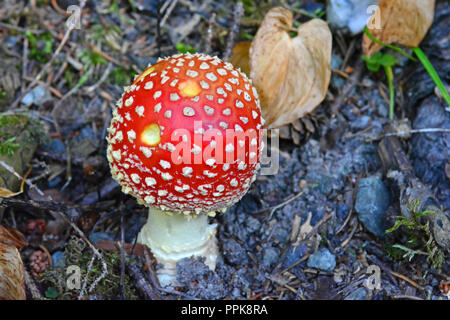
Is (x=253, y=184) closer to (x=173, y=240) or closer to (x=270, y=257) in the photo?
(x=270, y=257)

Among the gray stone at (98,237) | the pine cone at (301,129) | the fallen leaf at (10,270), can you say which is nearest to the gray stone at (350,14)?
the pine cone at (301,129)

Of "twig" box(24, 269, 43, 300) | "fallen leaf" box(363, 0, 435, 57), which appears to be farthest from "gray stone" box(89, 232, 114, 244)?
"fallen leaf" box(363, 0, 435, 57)

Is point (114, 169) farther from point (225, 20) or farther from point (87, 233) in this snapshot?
point (225, 20)

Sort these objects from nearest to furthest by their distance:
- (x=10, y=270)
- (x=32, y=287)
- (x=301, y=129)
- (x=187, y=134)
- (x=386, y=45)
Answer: (x=187, y=134) → (x=10, y=270) → (x=32, y=287) → (x=386, y=45) → (x=301, y=129)

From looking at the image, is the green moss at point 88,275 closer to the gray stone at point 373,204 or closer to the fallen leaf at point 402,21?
the gray stone at point 373,204

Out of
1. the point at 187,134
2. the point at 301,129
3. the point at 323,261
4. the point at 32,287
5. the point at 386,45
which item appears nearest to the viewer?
the point at 187,134

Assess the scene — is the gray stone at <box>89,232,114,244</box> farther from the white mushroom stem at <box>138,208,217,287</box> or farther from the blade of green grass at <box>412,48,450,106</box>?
the blade of green grass at <box>412,48,450,106</box>

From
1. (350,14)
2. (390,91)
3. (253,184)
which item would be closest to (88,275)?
(253,184)
